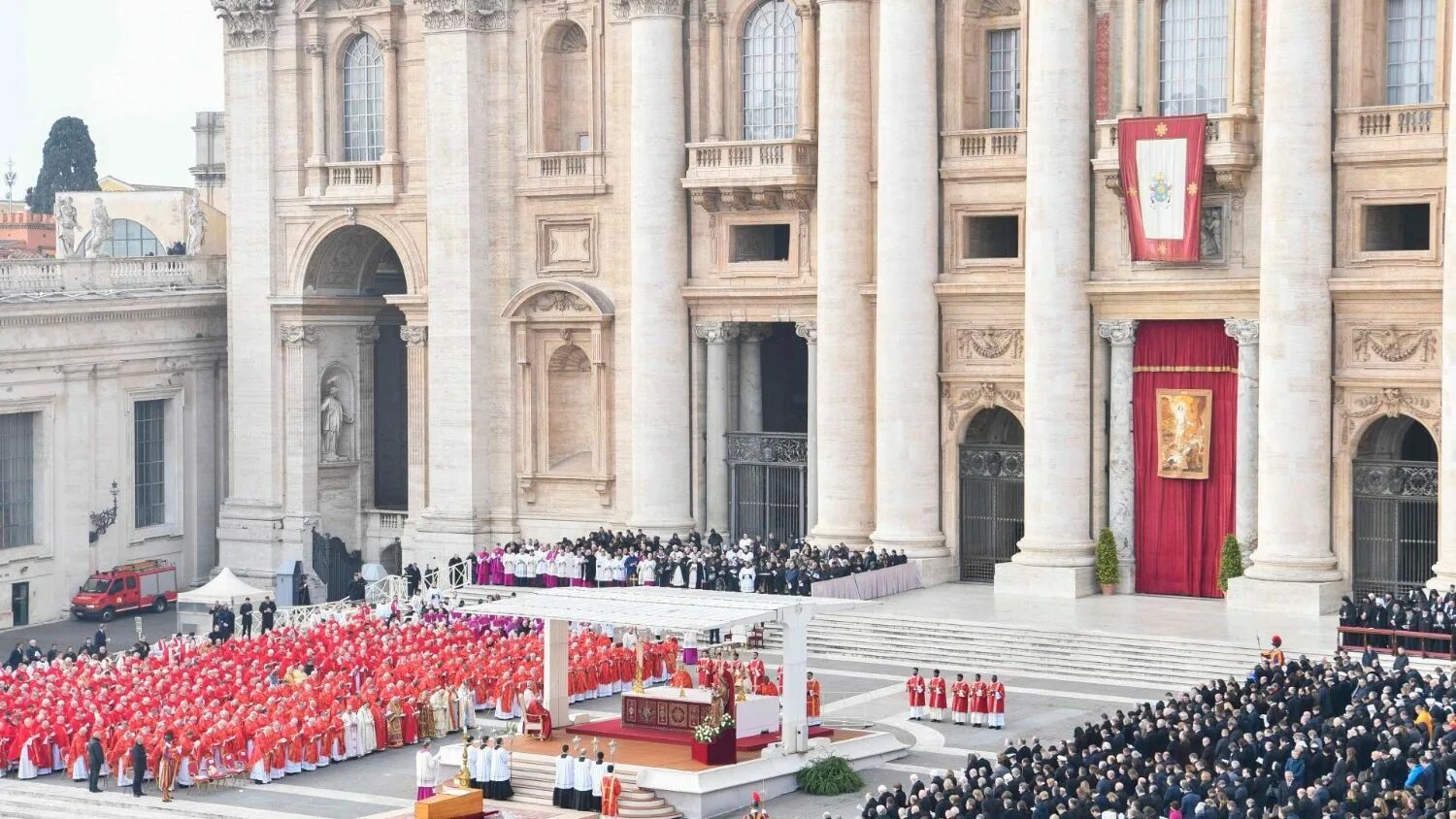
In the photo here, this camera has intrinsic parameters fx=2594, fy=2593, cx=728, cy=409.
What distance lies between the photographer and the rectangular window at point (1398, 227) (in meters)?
53.1

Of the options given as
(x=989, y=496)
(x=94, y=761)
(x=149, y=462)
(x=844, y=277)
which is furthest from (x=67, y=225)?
(x=94, y=761)

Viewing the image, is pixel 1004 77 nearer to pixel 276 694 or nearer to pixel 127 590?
pixel 276 694

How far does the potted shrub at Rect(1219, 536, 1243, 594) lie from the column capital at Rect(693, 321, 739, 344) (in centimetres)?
1353

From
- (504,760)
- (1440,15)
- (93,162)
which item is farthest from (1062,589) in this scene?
(93,162)

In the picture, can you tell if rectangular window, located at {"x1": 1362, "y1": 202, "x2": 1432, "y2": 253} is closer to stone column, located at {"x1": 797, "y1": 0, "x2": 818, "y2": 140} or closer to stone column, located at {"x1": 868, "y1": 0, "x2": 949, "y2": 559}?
stone column, located at {"x1": 868, "y1": 0, "x2": 949, "y2": 559}

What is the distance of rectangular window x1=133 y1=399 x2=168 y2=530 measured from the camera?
66.8 metres

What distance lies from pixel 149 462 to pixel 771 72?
63.6 ft

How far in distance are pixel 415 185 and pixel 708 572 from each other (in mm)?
15149

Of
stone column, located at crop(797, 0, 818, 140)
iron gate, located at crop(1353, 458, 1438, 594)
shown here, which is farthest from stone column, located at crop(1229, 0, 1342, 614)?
stone column, located at crop(797, 0, 818, 140)

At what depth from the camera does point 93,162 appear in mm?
108750

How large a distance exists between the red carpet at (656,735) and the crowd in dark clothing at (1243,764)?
3069 mm

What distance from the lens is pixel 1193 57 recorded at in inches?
2183

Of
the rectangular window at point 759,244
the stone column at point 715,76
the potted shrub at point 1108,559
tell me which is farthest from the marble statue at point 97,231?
the potted shrub at point 1108,559

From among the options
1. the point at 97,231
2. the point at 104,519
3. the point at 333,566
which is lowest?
the point at 333,566
